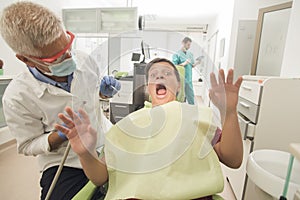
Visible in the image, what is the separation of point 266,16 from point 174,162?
2.50 metres

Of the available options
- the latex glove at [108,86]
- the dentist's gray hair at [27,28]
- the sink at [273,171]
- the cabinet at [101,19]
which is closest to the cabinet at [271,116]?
the sink at [273,171]

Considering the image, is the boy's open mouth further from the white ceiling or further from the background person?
the white ceiling

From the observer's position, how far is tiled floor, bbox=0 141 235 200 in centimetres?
145

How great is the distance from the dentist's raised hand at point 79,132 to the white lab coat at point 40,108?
19 cm

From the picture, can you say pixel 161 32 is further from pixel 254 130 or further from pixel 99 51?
pixel 254 130

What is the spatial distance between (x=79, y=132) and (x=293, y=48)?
66.1 inches

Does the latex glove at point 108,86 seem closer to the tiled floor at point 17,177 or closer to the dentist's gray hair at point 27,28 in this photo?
the dentist's gray hair at point 27,28

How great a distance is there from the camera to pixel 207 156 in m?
0.71

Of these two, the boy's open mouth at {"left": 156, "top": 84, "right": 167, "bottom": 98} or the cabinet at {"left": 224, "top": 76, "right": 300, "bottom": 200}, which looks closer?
the boy's open mouth at {"left": 156, "top": 84, "right": 167, "bottom": 98}

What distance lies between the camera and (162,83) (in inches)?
35.8

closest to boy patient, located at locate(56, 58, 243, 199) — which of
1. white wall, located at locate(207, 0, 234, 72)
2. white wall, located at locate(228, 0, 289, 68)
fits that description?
white wall, located at locate(228, 0, 289, 68)

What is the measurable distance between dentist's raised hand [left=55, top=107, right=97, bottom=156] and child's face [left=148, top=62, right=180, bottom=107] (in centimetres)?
39

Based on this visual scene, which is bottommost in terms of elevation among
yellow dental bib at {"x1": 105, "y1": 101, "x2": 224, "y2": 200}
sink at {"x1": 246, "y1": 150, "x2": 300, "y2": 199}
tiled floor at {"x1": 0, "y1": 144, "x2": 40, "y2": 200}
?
tiled floor at {"x1": 0, "y1": 144, "x2": 40, "y2": 200}

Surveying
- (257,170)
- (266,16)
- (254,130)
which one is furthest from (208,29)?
(257,170)
